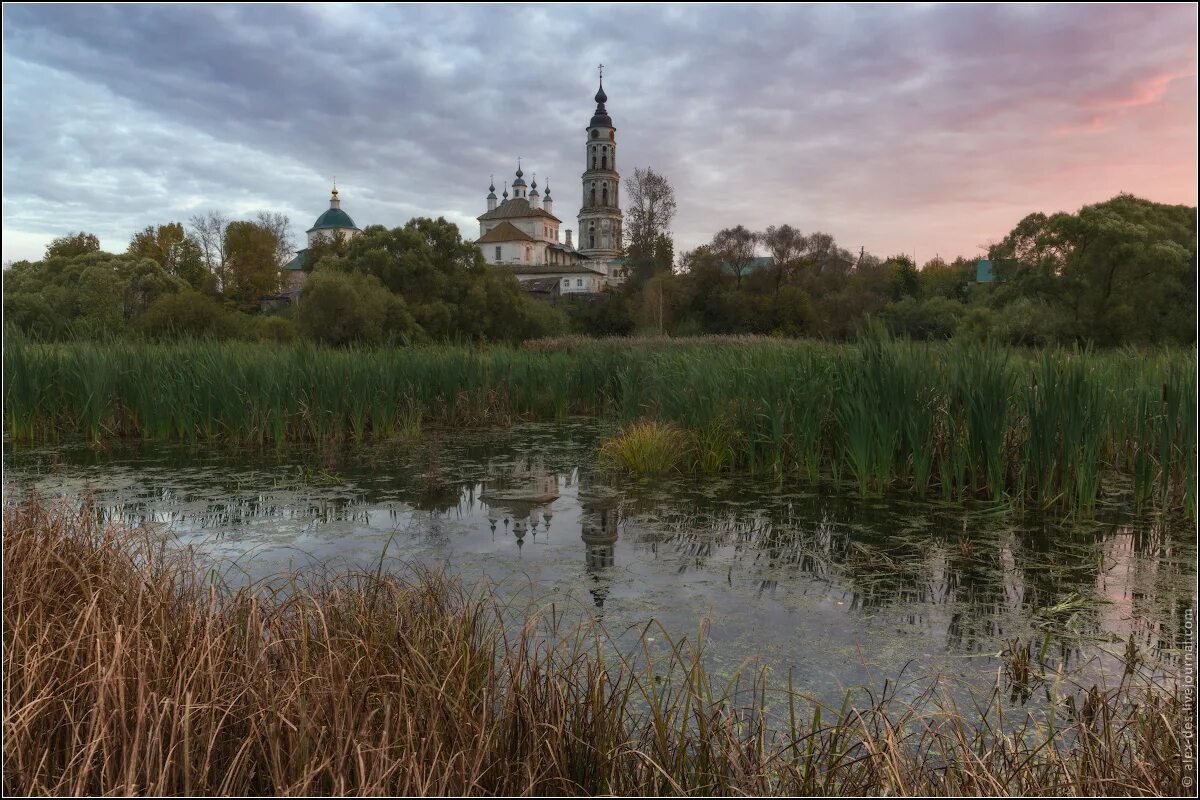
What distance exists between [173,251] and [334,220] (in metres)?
33.1

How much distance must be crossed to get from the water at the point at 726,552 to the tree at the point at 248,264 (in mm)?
39481

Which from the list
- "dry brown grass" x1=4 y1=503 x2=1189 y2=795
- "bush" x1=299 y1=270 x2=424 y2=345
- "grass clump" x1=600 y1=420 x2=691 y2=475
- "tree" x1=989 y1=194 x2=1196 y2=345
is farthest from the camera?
"bush" x1=299 y1=270 x2=424 y2=345

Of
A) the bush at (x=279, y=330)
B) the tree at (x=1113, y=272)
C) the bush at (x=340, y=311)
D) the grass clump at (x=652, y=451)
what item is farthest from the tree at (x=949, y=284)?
the grass clump at (x=652, y=451)

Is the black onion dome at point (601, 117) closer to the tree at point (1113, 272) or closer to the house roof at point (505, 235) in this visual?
the house roof at point (505, 235)

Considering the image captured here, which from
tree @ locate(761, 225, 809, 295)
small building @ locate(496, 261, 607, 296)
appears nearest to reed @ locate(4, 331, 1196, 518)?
tree @ locate(761, 225, 809, 295)

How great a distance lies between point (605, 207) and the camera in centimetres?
7725

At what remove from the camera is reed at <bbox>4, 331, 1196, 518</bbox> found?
18.6ft

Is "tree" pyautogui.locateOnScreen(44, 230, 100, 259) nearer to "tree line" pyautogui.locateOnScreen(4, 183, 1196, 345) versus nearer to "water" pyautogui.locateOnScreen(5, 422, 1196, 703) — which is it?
"tree line" pyautogui.locateOnScreen(4, 183, 1196, 345)

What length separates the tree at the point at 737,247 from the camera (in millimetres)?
37125

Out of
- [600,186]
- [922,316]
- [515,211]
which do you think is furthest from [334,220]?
[922,316]

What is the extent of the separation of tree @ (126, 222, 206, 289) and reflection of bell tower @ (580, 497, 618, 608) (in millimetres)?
37803

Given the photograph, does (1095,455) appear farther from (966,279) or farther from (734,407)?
(966,279)

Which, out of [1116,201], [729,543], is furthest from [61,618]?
[1116,201]

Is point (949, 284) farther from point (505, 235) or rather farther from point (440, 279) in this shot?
point (505, 235)
